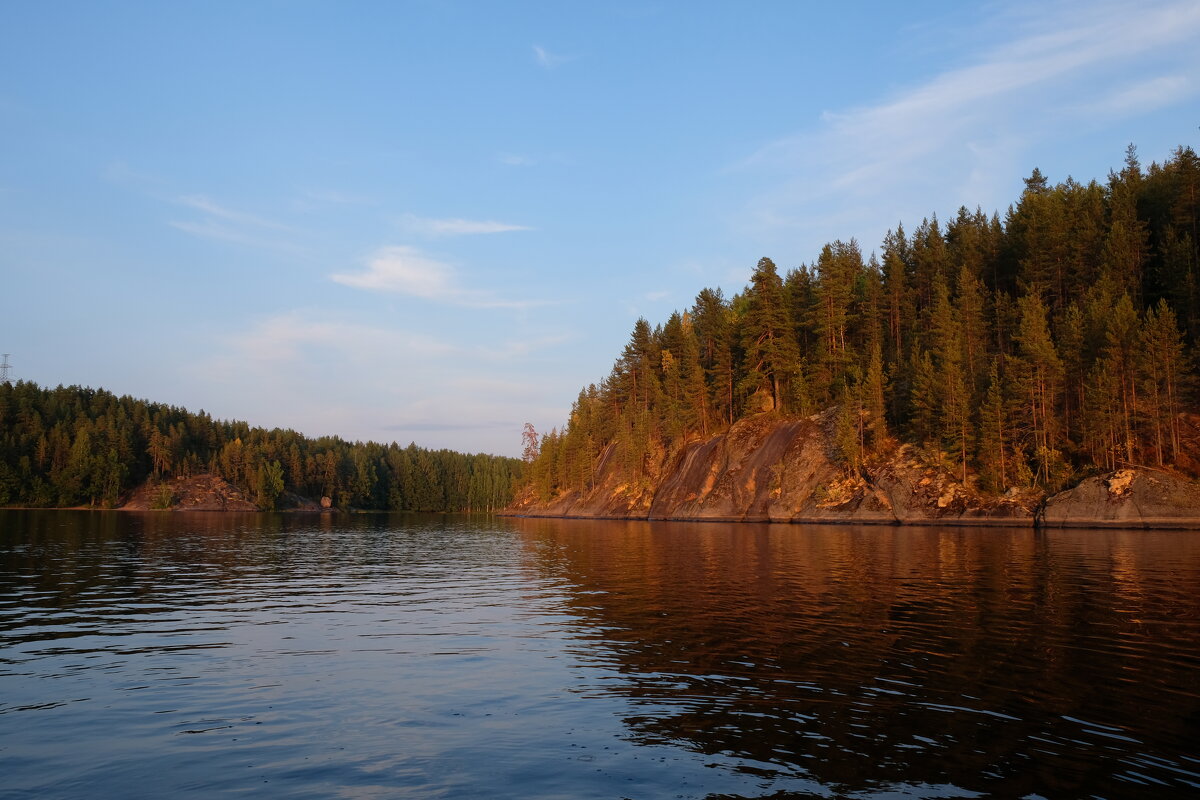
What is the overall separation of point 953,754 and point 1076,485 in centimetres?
7870

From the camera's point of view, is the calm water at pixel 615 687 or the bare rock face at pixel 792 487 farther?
the bare rock face at pixel 792 487

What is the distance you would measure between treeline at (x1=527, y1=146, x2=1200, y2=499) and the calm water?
5097 cm

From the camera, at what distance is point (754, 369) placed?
378 ft

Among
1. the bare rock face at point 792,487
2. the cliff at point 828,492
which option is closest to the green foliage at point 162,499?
the cliff at point 828,492

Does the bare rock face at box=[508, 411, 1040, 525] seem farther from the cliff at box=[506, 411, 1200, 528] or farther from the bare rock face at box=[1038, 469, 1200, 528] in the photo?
the bare rock face at box=[1038, 469, 1200, 528]

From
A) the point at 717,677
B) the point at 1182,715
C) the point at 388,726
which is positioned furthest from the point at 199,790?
the point at 1182,715

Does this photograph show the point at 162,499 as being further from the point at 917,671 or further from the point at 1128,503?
the point at 917,671

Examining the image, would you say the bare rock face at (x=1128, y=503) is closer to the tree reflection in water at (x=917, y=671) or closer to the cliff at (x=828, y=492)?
the cliff at (x=828, y=492)

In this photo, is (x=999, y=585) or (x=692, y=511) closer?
(x=999, y=585)

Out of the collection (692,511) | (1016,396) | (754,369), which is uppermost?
(754,369)

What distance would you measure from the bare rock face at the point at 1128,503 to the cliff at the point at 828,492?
0.09 m

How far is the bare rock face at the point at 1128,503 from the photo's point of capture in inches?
2687

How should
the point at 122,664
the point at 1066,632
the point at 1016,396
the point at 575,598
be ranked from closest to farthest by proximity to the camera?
1. the point at 122,664
2. the point at 1066,632
3. the point at 575,598
4. the point at 1016,396

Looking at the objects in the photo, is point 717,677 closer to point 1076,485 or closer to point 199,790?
point 199,790
